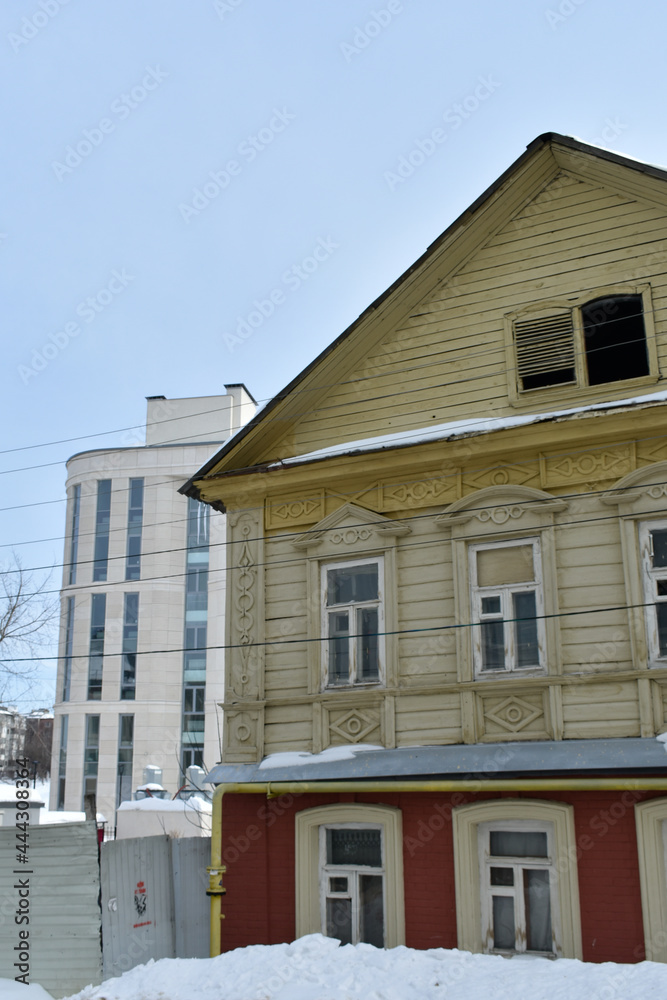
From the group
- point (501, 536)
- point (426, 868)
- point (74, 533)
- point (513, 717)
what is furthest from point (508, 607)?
point (74, 533)

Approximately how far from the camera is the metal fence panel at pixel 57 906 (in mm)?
10992

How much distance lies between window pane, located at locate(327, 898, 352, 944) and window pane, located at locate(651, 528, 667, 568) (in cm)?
533

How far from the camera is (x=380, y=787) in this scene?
404 inches

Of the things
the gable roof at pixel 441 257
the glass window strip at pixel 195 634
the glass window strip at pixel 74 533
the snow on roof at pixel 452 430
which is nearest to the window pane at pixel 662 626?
the snow on roof at pixel 452 430

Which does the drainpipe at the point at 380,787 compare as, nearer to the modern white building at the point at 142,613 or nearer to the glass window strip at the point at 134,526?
the modern white building at the point at 142,613

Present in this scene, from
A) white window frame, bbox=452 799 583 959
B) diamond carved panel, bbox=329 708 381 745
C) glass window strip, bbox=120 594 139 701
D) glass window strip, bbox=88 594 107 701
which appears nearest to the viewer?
white window frame, bbox=452 799 583 959

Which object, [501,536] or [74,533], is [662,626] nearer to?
[501,536]

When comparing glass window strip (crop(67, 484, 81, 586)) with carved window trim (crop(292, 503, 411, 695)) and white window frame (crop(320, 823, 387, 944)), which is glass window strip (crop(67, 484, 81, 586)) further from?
white window frame (crop(320, 823, 387, 944))

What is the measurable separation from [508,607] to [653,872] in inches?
122

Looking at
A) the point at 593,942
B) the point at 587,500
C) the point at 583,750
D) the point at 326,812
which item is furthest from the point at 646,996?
the point at 587,500

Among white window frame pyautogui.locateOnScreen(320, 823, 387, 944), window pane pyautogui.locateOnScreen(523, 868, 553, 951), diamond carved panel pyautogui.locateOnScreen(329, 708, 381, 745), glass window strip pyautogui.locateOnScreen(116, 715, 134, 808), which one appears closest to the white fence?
white window frame pyautogui.locateOnScreen(320, 823, 387, 944)

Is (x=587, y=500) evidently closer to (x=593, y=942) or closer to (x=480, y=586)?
(x=480, y=586)

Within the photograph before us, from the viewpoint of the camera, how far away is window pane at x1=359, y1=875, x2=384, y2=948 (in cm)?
1036

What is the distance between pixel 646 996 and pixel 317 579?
229 inches
